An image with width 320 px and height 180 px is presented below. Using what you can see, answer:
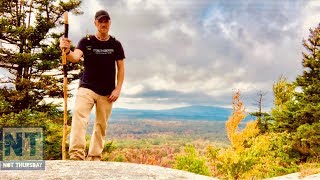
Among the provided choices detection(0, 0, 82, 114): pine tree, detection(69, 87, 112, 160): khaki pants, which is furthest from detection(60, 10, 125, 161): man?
detection(0, 0, 82, 114): pine tree

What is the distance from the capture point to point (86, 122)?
611cm

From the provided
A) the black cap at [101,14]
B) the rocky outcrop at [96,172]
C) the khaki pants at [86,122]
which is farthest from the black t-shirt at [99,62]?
the rocky outcrop at [96,172]

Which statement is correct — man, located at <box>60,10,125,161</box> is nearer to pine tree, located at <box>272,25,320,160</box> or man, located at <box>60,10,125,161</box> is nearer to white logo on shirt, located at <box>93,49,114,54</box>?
white logo on shirt, located at <box>93,49,114,54</box>

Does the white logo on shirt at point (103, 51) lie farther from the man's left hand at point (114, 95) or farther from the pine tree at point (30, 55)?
the pine tree at point (30, 55)

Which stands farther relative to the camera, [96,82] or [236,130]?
[236,130]

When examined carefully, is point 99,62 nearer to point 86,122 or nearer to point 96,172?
point 86,122

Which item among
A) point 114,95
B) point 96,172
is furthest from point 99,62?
point 96,172

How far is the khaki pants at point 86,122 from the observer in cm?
603

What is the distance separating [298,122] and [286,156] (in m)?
3.75

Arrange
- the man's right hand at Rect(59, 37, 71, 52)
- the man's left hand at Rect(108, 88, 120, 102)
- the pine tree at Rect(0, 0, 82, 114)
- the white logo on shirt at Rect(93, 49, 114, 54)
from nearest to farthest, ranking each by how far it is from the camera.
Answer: the man's right hand at Rect(59, 37, 71, 52) → the white logo on shirt at Rect(93, 49, 114, 54) → the man's left hand at Rect(108, 88, 120, 102) → the pine tree at Rect(0, 0, 82, 114)

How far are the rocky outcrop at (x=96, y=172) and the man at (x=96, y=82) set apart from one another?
773mm

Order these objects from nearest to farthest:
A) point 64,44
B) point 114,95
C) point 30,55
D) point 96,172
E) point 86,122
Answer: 1. point 96,172
2. point 64,44
3. point 86,122
4. point 114,95
5. point 30,55

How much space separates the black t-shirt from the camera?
6105 millimetres

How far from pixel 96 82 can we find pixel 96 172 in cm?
178
